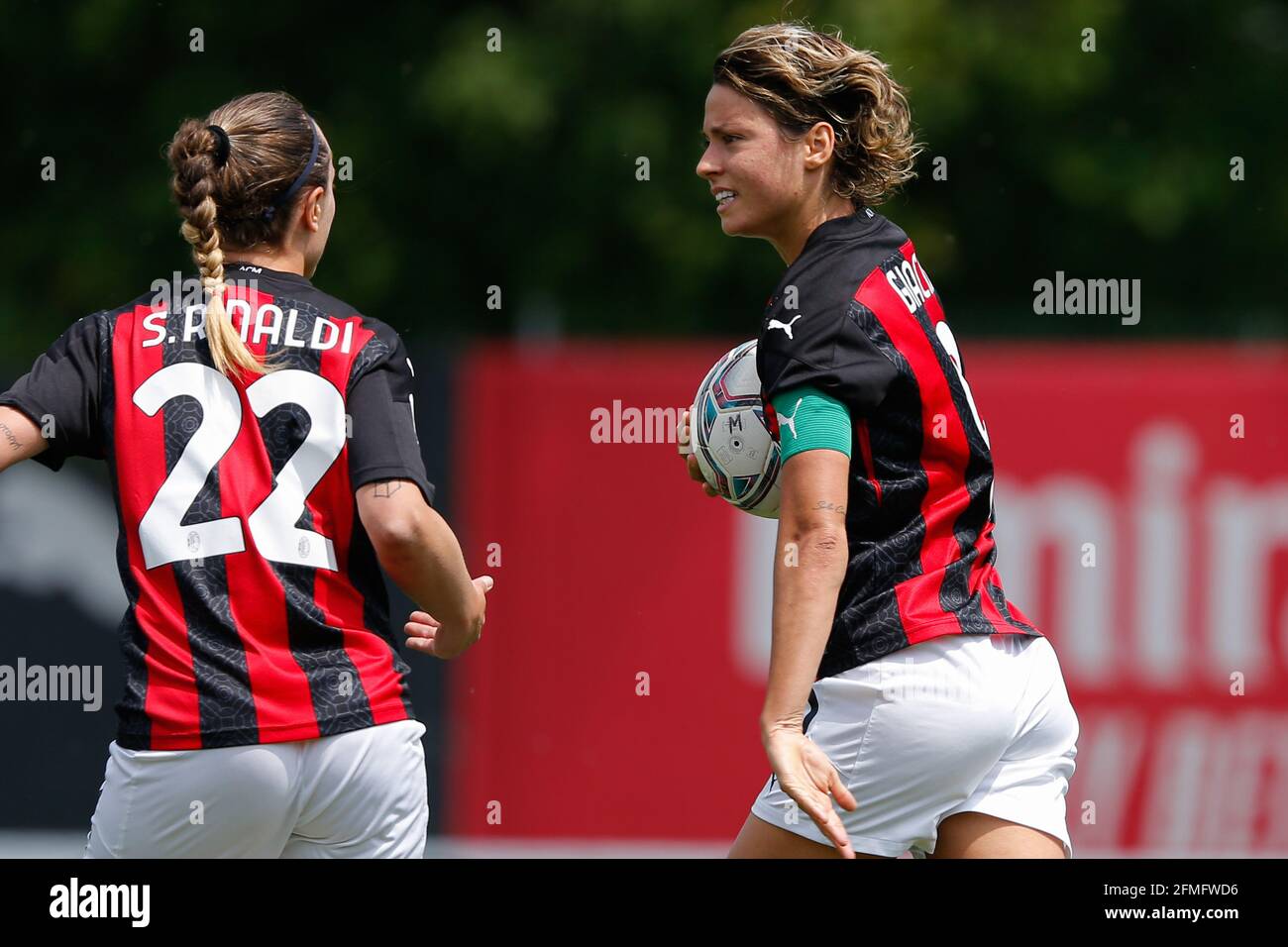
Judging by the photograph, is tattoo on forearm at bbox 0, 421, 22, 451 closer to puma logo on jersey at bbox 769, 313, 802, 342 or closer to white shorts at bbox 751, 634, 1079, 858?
puma logo on jersey at bbox 769, 313, 802, 342

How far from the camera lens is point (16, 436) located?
3277 mm

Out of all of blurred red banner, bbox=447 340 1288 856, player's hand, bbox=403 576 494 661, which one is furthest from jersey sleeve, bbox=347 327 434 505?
blurred red banner, bbox=447 340 1288 856

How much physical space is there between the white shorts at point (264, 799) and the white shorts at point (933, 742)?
0.75 metres

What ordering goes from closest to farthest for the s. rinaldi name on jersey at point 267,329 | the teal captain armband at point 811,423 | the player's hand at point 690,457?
the teal captain armband at point 811,423, the s. rinaldi name on jersey at point 267,329, the player's hand at point 690,457

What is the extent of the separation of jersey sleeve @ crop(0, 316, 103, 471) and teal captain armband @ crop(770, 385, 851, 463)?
131 cm

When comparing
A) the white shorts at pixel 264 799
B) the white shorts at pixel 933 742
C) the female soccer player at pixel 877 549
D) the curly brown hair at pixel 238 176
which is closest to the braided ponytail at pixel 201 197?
the curly brown hair at pixel 238 176

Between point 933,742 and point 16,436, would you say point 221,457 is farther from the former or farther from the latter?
point 933,742

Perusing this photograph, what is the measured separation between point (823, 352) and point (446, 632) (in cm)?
94

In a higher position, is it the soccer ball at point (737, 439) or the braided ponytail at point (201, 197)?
the braided ponytail at point (201, 197)

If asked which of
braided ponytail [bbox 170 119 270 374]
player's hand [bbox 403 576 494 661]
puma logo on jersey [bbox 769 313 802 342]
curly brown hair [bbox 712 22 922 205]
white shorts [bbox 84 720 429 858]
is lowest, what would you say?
white shorts [bbox 84 720 429 858]

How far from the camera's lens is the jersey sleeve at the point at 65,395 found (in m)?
3.29

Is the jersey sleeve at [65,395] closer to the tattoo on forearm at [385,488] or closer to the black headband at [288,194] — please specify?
the black headband at [288,194]

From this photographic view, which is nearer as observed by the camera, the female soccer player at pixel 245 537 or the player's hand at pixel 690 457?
the female soccer player at pixel 245 537

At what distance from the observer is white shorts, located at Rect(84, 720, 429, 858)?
3.24 metres
